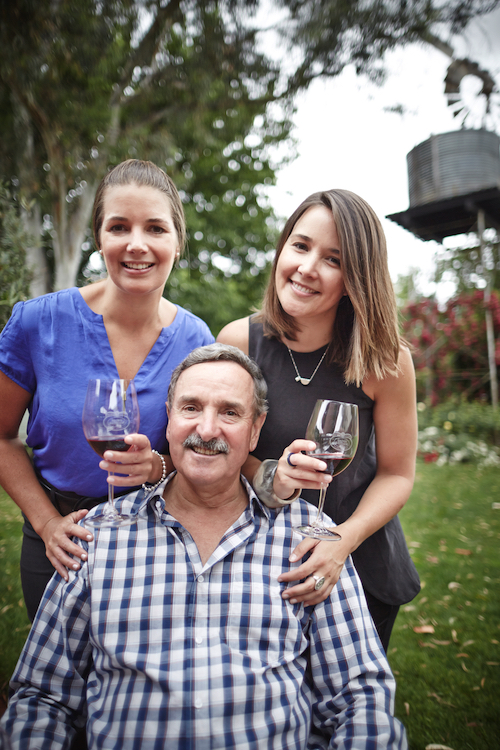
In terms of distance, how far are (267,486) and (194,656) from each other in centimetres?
66

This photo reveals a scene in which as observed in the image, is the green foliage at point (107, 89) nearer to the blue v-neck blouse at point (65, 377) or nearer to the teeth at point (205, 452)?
the blue v-neck blouse at point (65, 377)

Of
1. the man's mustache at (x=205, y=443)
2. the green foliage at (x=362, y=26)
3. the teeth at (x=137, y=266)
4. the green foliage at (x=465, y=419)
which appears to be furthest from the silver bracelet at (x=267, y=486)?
the green foliage at (x=465, y=419)

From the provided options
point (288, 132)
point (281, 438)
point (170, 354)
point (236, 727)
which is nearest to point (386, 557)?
point (281, 438)

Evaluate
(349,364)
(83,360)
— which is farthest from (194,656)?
(349,364)

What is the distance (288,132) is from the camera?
472 inches

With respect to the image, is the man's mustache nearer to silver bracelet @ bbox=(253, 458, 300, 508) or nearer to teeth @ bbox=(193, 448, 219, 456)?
teeth @ bbox=(193, 448, 219, 456)

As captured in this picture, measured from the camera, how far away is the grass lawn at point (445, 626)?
301 centimetres

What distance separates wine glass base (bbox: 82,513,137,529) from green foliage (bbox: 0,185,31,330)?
1236mm

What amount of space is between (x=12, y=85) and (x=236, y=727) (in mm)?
8739

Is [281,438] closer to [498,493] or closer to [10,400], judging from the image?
[10,400]

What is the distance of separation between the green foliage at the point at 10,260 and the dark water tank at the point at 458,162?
10.7 meters

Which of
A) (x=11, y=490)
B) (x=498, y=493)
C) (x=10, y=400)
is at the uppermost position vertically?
(x=10, y=400)

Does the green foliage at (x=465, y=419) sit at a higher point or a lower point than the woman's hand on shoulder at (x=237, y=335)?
lower

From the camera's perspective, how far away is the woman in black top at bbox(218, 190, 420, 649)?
2115mm
